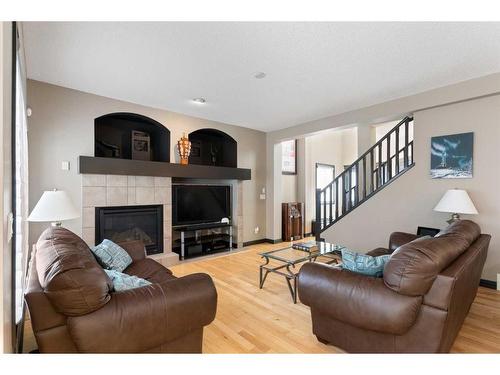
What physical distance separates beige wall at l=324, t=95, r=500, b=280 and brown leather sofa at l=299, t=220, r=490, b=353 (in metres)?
1.85

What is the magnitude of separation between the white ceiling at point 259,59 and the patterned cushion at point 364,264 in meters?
1.86

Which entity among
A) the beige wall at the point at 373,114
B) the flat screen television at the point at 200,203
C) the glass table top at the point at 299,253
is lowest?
the glass table top at the point at 299,253

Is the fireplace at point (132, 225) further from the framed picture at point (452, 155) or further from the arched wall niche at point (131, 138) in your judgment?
the framed picture at point (452, 155)

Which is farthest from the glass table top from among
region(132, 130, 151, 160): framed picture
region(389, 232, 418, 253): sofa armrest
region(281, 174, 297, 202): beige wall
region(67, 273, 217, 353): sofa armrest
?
region(281, 174, 297, 202): beige wall

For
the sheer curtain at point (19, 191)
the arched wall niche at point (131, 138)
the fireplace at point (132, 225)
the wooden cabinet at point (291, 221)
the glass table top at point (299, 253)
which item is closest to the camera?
the sheer curtain at point (19, 191)

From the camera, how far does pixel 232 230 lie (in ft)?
18.2

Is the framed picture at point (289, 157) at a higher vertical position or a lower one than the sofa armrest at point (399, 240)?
higher

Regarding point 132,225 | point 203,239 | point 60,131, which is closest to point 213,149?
point 203,239

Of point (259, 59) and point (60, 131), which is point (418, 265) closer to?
point (259, 59)

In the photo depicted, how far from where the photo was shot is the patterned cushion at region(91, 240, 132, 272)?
237 cm

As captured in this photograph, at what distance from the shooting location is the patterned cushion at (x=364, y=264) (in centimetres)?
183

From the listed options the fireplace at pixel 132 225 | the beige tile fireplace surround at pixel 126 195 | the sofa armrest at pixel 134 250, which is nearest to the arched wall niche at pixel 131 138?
the beige tile fireplace surround at pixel 126 195

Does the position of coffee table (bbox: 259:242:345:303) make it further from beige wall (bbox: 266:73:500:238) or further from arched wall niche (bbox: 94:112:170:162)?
arched wall niche (bbox: 94:112:170:162)
